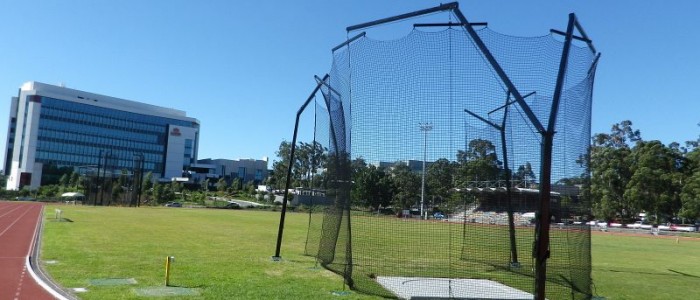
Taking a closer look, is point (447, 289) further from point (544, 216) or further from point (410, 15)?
point (410, 15)

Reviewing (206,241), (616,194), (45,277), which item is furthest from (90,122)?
(45,277)

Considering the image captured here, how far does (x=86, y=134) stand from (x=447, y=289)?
12337 centimetres

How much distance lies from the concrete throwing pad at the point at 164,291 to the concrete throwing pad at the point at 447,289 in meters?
3.72

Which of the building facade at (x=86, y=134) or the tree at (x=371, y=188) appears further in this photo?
the building facade at (x=86, y=134)

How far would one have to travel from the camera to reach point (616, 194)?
6525cm

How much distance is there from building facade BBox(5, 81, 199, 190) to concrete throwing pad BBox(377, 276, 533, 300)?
98.7m

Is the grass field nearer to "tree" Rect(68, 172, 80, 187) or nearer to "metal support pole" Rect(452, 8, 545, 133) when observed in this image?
"metal support pole" Rect(452, 8, 545, 133)

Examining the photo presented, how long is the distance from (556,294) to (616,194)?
200 ft

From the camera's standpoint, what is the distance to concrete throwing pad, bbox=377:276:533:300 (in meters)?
10.3

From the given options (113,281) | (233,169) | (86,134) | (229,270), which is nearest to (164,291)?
(113,281)

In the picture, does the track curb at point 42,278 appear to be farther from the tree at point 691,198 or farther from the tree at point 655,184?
the tree at point 655,184

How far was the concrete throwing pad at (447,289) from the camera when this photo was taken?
10.3 meters

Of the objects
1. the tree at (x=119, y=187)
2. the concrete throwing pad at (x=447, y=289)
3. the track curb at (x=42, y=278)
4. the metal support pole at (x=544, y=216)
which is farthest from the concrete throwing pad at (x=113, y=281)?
the tree at (x=119, y=187)

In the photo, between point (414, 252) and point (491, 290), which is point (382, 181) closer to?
point (491, 290)
